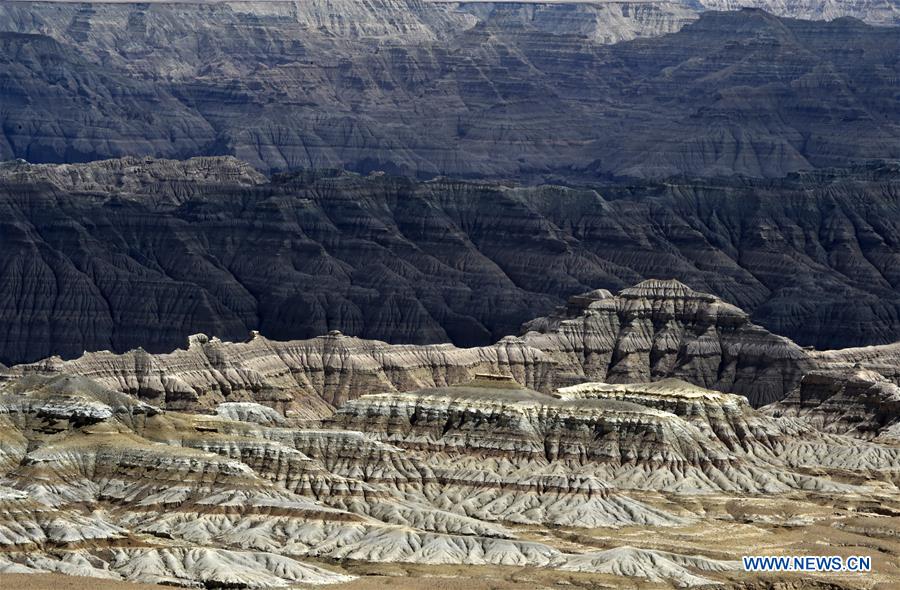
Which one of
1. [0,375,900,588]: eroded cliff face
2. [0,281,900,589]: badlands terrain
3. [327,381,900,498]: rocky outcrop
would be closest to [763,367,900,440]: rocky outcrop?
[0,281,900,589]: badlands terrain

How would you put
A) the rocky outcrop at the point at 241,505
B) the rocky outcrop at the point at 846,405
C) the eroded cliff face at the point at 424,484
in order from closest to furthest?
the rocky outcrop at the point at 241,505
the eroded cliff face at the point at 424,484
the rocky outcrop at the point at 846,405

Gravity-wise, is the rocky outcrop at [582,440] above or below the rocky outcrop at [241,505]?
below

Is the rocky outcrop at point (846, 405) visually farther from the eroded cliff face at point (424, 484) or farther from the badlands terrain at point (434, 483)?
the eroded cliff face at point (424, 484)

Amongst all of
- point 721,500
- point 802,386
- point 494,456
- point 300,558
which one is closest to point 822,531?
point 721,500

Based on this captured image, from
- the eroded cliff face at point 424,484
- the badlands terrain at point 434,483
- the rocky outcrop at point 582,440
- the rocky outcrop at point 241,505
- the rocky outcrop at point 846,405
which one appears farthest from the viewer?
the rocky outcrop at point 846,405

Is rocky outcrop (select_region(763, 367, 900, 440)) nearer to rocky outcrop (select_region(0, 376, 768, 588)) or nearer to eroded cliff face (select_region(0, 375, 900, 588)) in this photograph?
eroded cliff face (select_region(0, 375, 900, 588))

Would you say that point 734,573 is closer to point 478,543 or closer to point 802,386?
point 478,543

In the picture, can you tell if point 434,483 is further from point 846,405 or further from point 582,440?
point 846,405

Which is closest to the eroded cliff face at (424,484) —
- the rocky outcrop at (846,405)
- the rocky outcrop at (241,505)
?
the rocky outcrop at (241,505)
